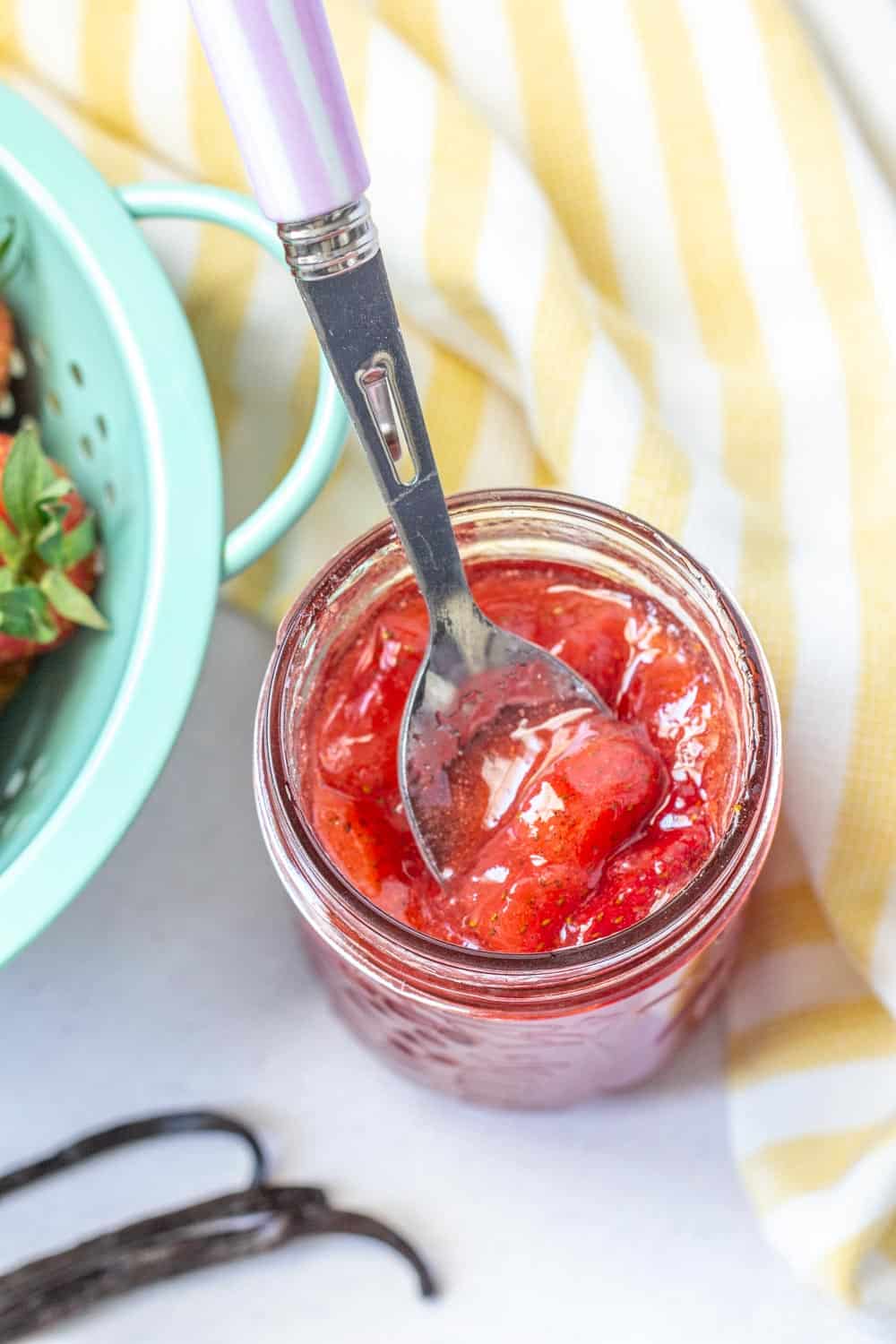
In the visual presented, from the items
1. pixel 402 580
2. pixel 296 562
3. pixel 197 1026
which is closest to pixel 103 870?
pixel 197 1026

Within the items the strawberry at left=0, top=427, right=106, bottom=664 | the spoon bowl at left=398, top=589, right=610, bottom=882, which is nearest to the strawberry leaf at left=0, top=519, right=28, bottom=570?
the strawberry at left=0, top=427, right=106, bottom=664

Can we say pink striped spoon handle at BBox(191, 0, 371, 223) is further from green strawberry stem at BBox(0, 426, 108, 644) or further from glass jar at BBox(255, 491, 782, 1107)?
green strawberry stem at BBox(0, 426, 108, 644)

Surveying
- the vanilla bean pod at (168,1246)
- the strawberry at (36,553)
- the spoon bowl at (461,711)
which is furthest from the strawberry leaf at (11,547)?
the vanilla bean pod at (168,1246)

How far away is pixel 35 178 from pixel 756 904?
55cm

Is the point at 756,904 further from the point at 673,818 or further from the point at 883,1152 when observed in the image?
the point at 673,818

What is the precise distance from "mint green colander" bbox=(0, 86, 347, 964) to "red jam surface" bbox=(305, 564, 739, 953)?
0.27 feet

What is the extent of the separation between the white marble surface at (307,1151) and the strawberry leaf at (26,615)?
0.59ft

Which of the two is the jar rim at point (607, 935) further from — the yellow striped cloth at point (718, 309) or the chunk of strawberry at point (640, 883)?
the yellow striped cloth at point (718, 309)

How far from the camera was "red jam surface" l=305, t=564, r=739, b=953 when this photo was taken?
55cm

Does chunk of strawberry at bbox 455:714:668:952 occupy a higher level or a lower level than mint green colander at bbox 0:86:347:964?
lower

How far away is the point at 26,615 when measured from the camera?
0.69 metres

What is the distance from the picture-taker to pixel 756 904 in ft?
2.68

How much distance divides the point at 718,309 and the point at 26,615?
0.40 meters

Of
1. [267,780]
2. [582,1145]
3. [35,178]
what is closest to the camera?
[267,780]
